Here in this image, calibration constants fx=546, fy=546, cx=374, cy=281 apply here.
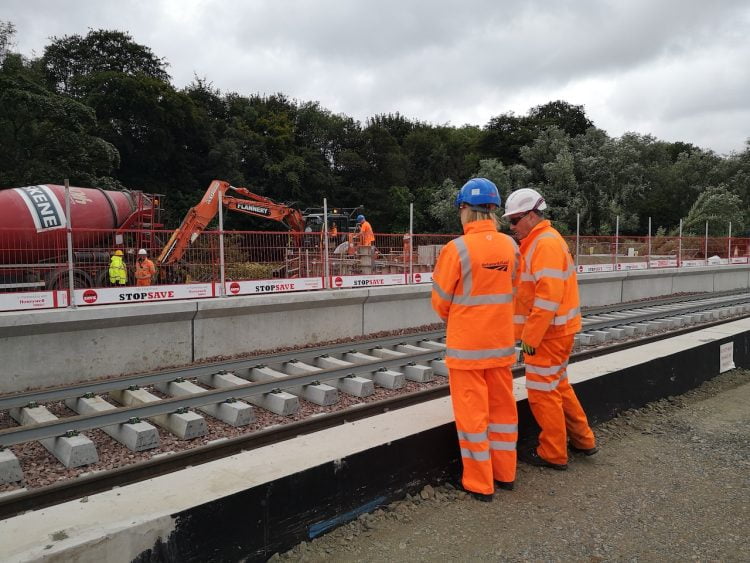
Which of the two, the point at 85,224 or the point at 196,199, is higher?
the point at 196,199

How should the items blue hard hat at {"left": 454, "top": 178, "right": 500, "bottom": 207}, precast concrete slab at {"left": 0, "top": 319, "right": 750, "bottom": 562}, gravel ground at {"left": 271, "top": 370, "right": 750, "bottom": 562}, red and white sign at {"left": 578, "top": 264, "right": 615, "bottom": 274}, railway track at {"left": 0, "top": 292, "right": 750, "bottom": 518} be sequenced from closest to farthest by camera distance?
precast concrete slab at {"left": 0, "top": 319, "right": 750, "bottom": 562} → gravel ground at {"left": 271, "top": 370, "right": 750, "bottom": 562} → blue hard hat at {"left": 454, "top": 178, "right": 500, "bottom": 207} → railway track at {"left": 0, "top": 292, "right": 750, "bottom": 518} → red and white sign at {"left": 578, "top": 264, "right": 615, "bottom": 274}

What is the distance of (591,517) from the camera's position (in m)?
3.50

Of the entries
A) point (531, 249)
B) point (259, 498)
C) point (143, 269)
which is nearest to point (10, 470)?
point (259, 498)

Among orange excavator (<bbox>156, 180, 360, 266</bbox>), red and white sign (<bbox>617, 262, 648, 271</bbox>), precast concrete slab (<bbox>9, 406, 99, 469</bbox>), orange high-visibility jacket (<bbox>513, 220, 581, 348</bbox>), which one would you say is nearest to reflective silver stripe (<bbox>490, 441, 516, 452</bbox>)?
orange high-visibility jacket (<bbox>513, 220, 581, 348</bbox>)

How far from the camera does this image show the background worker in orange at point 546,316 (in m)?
3.87

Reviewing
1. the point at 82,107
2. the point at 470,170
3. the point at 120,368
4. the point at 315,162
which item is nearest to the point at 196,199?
the point at 315,162

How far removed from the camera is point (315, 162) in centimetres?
5159

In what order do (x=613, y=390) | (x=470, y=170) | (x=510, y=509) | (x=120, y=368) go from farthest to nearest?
(x=470, y=170), (x=120, y=368), (x=613, y=390), (x=510, y=509)

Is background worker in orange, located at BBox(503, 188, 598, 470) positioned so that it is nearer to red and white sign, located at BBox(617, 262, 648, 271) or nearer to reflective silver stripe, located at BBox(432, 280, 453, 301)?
reflective silver stripe, located at BBox(432, 280, 453, 301)

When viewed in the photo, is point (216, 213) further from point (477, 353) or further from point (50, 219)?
point (477, 353)

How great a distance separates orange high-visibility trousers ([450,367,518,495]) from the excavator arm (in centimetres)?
665

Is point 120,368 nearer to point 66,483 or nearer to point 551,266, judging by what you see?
point 66,483

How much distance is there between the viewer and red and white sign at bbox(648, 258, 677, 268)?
19.1 m

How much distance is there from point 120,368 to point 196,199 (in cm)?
3890
